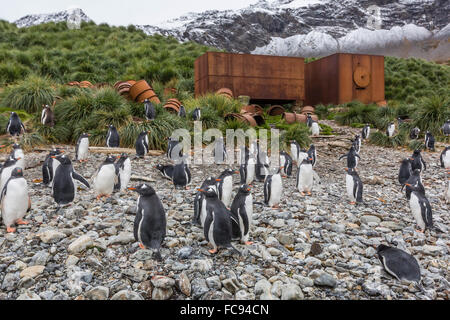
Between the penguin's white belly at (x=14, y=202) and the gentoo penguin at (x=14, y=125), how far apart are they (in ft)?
14.5

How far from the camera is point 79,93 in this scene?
346 inches

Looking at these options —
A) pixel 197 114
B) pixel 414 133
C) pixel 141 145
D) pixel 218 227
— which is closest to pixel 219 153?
pixel 141 145

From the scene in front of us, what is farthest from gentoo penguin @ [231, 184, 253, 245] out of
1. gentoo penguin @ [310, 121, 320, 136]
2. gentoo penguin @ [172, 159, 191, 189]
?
gentoo penguin @ [310, 121, 320, 136]

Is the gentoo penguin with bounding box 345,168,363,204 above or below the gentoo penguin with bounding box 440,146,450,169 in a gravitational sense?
below

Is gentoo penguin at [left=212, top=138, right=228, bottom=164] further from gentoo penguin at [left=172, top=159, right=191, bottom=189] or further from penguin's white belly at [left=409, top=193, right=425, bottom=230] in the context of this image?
penguin's white belly at [left=409, top=193, right=425, bottom=230]

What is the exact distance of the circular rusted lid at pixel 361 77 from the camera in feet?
47.4

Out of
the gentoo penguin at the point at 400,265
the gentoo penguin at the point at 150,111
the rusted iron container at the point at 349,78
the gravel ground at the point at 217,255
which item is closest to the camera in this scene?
the gravel ground at the point at 217,255

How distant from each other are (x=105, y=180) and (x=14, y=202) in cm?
121

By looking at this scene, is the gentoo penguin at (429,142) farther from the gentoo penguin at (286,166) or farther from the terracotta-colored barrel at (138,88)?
the terracotta-colored barrel at (138,88)

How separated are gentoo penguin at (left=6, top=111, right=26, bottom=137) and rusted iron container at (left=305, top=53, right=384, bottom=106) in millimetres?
12623

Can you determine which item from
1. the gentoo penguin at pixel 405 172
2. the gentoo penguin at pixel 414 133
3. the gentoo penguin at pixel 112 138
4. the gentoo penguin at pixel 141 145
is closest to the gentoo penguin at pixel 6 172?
the gentoo penguin at pixel 141 145

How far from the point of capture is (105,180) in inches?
165

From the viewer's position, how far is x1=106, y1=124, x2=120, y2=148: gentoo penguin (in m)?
6.90

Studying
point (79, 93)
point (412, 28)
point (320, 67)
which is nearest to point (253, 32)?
point (412, 28)
